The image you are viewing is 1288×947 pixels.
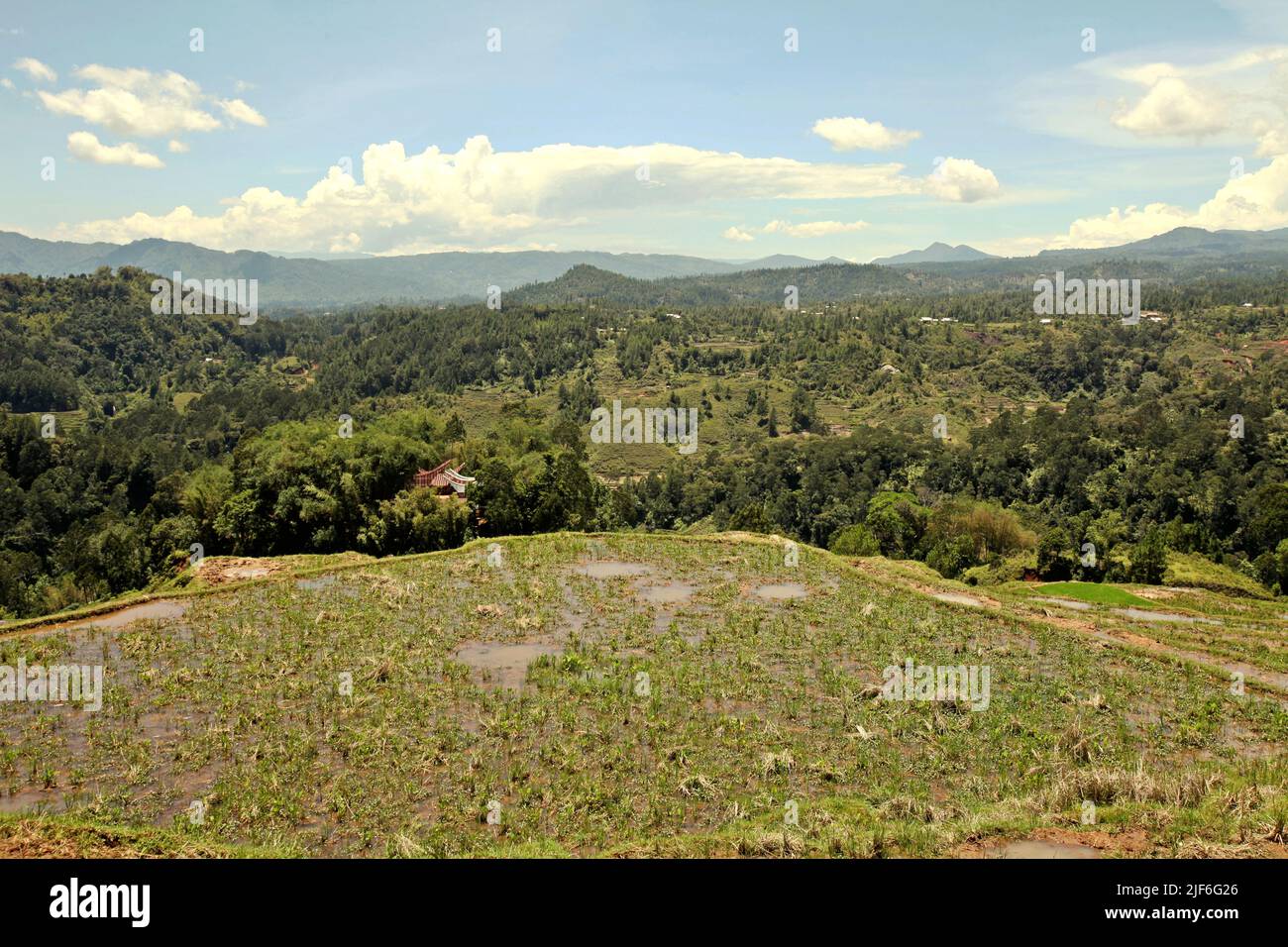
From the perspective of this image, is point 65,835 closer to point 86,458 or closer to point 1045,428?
point 86,458

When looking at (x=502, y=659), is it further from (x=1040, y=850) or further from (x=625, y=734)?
(x=1040, y=850)

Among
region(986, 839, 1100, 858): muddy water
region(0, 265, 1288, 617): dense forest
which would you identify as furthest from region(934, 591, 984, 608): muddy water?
region(0, 265, 1288, 617): dense forest

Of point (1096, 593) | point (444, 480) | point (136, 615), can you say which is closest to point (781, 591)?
point (1096, 593)

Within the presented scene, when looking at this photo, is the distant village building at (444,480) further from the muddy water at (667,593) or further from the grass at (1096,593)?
the grass at (1096,593)

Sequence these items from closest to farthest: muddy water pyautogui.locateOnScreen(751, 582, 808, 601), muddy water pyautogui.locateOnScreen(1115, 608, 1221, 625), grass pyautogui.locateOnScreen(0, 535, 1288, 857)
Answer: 1. grass pyautogui.locateOnScreen(0, 535, 1288, 857)
2. muddy water pyautogui.locateOnScreen(751, 582, 808, 601)
3. muddy water pyautogui.locateOnScreen(1115, 608, 1221, 625)

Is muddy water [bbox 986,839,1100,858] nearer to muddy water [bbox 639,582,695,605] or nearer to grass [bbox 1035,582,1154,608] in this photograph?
muddy water [bbox 639,582,695,605]

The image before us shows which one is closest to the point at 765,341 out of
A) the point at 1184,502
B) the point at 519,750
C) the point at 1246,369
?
the point at 1246,369
